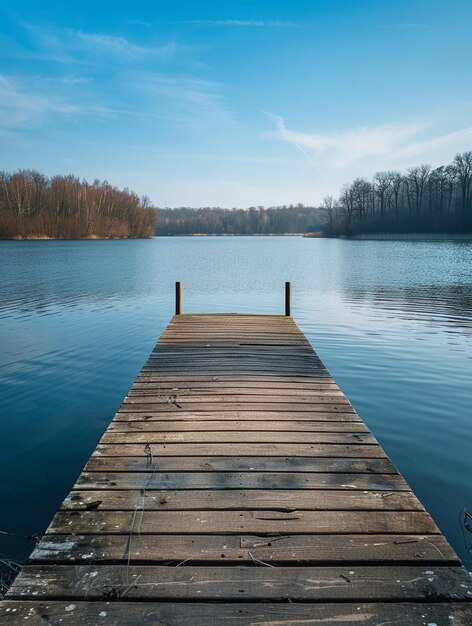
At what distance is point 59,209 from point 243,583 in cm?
8672

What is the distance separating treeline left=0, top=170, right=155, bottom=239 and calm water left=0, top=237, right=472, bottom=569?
56.7 meters

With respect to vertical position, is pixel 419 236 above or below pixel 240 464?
above

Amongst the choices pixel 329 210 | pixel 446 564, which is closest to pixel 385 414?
pixel 446 564

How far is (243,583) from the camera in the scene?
2.16m

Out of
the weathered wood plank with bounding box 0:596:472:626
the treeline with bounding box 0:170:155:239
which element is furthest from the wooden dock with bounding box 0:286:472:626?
the treeline with bounding box 0:170:155:239

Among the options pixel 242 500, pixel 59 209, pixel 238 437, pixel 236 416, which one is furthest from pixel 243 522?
pixel 59 209

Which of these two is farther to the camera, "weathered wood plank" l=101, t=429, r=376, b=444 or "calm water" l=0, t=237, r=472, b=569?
"calm water" l=0, t=237, r=472, b=569

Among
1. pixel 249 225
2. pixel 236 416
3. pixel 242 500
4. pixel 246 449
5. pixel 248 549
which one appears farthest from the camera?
pixel 249 225

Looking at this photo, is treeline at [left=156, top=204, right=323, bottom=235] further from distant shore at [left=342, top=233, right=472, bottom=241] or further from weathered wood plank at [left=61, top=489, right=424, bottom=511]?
weathered wood plank at [left=61, top=489, right=424, bottom=511]

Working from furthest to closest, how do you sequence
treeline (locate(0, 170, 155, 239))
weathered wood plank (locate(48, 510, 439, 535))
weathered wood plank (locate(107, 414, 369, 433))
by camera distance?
treeline (locate(0, 170, 155, 239))
weathered wood plank (locate(107, 414, 369, 433))
weathered wood plank (locate(48, 510, 439, 535))

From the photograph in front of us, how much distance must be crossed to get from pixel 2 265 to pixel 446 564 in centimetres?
3246

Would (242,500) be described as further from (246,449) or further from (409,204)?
(409,204)

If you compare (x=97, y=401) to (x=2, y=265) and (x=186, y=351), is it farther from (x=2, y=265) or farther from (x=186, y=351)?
(x=2, y=265)

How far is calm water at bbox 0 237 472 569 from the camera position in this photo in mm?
4801
